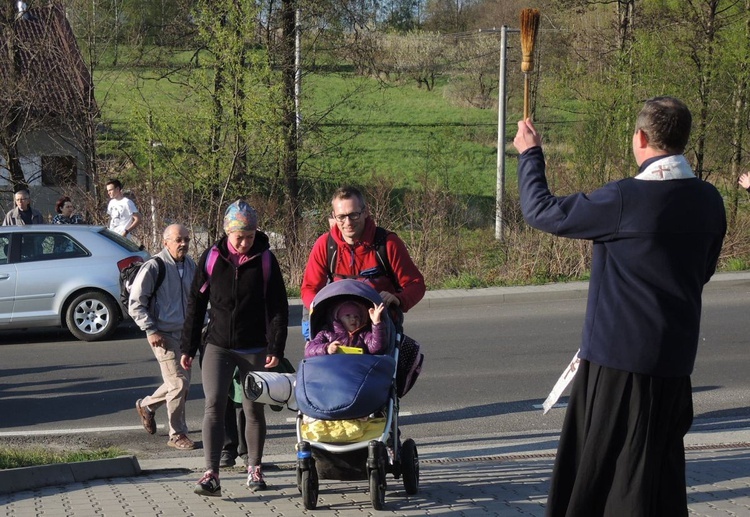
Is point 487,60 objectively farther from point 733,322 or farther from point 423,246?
point 733,322

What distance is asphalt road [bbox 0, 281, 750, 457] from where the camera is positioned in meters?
9.22

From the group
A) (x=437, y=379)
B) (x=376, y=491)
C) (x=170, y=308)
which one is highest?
(x=170, y=308)

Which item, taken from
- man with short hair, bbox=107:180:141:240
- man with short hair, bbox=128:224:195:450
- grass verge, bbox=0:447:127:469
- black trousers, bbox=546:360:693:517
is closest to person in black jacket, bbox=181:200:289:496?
grass verge, bbox=0:447:127:469

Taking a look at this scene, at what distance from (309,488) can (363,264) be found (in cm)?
149

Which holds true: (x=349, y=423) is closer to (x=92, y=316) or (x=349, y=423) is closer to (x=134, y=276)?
(x=134, y=276)

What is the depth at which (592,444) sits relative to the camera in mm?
3930

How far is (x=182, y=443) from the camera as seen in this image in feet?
28.4

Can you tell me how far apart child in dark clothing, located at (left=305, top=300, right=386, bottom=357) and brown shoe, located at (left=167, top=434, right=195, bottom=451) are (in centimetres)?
289

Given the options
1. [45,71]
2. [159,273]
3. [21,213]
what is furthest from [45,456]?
[45,71]

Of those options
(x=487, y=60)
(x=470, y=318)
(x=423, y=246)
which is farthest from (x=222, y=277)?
(x=487, y=60)

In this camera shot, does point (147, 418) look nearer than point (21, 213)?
Yes

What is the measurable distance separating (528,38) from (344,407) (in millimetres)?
2375

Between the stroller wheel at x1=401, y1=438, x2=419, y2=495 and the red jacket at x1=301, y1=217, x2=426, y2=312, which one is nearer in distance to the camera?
the stroller wheel at x1=401, y1=438, x2=419, y2=495

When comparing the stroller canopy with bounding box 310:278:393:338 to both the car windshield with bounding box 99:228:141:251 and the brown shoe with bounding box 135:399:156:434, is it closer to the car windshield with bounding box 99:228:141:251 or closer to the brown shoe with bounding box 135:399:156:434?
the brown shoe with bounding box 135:399:156:434
